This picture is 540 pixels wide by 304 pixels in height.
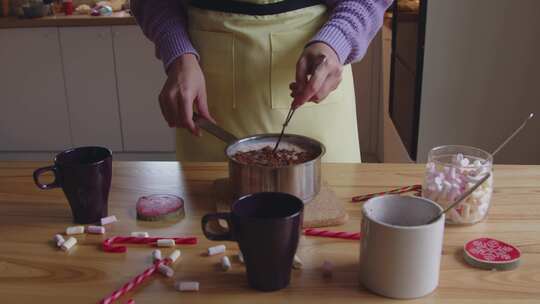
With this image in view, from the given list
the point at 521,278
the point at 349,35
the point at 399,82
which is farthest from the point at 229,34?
the point at 399,82

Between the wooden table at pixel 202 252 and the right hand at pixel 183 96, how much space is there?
0.10 m

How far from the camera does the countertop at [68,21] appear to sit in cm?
295

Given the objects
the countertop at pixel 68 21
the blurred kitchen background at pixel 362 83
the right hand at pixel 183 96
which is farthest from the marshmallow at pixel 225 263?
the countertop at pixel 68 21

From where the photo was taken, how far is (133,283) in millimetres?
750

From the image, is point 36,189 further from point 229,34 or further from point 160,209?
point 229,34

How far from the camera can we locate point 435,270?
0.72 m

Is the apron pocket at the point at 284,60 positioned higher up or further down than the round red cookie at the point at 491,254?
higher up

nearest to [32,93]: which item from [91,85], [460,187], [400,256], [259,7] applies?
[91,85]

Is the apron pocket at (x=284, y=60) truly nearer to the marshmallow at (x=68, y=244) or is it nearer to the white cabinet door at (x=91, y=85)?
the marshmallow at (x=68, y=244)

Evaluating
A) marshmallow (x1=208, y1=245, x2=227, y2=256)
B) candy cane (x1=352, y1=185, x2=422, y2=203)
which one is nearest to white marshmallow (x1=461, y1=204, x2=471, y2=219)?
candy cane (x1=352, y1=185, x2=422, y2=203)

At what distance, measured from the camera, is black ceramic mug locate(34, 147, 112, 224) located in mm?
887

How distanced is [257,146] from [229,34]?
1.07ft

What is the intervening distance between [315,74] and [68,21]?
2.27 m

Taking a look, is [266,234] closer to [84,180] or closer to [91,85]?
[84,180]
